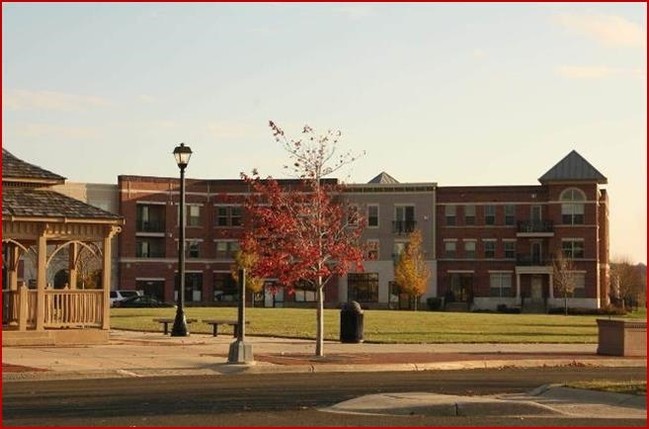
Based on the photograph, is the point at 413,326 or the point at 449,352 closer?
the point at 449,352

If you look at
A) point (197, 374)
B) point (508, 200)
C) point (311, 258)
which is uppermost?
point (508, 200)

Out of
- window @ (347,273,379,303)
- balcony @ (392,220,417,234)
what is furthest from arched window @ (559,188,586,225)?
window @ (347,273,379,303)

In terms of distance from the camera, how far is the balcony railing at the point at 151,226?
97000 mm

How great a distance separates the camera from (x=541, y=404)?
16.7 meters

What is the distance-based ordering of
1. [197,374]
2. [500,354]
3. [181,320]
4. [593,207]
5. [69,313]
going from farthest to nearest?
[593,207] < [181,320] < [69,313] < [500,354] < [197,374]

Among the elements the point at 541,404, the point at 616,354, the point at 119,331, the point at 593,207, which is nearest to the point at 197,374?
the point at 541,404

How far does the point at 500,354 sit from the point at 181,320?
35.0ft

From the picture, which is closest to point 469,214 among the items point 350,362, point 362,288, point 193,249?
point 362,288

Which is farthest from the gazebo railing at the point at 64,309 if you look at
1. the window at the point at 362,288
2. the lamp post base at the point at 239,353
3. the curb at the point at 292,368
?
the window at the point at 362,288

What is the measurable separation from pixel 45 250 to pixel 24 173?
2896 mm

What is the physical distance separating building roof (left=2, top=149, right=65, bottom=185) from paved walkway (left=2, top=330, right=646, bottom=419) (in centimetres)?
482

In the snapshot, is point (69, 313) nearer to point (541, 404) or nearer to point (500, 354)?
point (500, 354)

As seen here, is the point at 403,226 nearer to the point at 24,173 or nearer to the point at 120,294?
the point at 120,294

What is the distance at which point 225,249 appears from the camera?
326 feet
